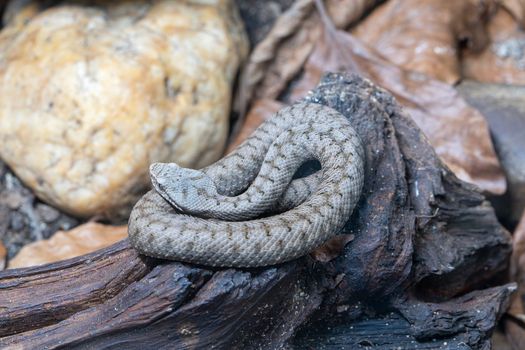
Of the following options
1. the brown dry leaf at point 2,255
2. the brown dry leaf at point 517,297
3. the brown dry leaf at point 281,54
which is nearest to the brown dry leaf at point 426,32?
the brown dry leaf at point 281,54

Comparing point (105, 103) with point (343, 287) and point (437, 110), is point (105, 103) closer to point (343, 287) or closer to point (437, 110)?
point (343, 287)

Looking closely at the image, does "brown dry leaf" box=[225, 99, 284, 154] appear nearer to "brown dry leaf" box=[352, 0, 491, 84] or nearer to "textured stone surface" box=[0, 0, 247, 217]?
"textured stone surface" box=[0, 0, 247, 217]

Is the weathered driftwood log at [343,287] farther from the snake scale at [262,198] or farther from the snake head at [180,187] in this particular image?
the snake head at [180,187]

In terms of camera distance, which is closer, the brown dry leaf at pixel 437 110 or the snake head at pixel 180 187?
the snake head at pixel 180 187

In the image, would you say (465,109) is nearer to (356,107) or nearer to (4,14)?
(356,107)

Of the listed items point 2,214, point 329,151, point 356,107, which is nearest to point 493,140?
point 356,107

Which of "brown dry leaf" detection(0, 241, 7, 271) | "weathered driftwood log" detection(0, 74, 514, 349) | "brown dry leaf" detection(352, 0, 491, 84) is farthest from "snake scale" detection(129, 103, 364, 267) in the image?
"brown dry leaf" detection(352, 0, 491, 84)

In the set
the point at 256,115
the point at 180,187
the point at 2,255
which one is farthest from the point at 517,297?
the point at 2,255
